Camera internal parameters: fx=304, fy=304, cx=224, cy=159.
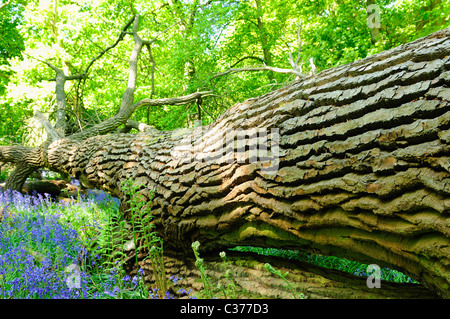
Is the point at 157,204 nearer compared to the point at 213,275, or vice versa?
the point at 213,275

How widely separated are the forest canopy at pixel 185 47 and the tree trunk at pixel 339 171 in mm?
5985

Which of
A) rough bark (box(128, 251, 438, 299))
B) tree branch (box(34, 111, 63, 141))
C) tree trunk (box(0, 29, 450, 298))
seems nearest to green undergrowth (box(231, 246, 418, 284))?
rough bark (box(128, 251, 438, 299))

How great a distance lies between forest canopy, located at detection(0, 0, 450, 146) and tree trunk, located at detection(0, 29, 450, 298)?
5.98 m

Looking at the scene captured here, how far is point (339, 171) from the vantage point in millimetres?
1692

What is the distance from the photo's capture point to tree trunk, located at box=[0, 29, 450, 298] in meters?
1.43

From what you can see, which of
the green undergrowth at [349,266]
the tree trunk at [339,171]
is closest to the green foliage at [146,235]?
the tree trunk at [339,171]

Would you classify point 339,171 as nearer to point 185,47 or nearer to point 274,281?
point 274,281

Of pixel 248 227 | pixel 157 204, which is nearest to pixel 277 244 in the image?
pixel 248 227

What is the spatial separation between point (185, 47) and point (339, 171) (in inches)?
358

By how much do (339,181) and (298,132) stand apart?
453 mm

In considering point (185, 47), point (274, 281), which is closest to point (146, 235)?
point (274, 281)

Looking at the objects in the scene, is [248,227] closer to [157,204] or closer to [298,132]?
[298,132]

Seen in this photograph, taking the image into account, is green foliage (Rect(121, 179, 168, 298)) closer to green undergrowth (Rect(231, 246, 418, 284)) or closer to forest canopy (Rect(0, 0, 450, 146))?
green undergrowth (Rect(231, 246, 418, 284))

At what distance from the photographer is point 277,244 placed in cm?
225
